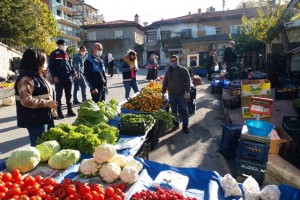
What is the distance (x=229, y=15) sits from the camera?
35.8 meters

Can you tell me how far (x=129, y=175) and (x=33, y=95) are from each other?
76.4 inches

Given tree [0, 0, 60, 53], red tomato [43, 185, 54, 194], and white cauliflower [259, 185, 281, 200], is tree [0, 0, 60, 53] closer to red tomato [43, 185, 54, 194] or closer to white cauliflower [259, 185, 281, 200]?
red tomato [43, 185, 54, 194]

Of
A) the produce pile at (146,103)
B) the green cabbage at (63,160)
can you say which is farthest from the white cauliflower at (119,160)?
the produce pile at (146,103)

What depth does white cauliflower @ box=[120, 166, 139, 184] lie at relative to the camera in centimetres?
279

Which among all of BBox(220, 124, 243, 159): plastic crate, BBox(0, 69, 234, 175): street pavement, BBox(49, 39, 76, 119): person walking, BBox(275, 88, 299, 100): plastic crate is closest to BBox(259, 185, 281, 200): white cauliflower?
BBox(0, 69, 234, 175): street pavement

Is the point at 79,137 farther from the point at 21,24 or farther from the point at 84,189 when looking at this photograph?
the point at 21,24

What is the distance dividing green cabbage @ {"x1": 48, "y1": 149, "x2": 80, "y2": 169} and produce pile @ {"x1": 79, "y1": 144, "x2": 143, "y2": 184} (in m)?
0.23

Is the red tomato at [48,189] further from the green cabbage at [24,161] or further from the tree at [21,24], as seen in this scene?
the tree at [21,24]

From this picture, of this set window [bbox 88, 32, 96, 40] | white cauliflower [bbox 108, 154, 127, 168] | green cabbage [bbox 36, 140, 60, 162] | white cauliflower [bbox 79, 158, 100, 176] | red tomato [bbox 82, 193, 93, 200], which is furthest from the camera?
window [bbox 88, 32, 96, 40]

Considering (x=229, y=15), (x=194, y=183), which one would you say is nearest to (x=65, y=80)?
(x=194, y=183)

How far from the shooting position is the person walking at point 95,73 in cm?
676

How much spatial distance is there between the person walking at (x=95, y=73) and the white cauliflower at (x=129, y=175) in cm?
437

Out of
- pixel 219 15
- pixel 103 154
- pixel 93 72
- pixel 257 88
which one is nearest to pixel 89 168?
pixel 103 154

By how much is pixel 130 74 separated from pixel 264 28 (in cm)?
1186
